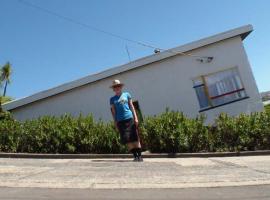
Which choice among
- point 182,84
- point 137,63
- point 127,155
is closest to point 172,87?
point 182,84

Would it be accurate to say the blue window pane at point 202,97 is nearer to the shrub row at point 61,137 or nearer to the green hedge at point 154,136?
the green hedge at point 154,136

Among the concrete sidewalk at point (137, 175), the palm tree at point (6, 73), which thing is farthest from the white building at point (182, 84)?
the palm tree at point (6, 73)

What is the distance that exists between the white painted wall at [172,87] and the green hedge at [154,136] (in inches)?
163

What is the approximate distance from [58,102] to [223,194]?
36.8ft

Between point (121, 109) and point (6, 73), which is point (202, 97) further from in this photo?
point (6, 73)

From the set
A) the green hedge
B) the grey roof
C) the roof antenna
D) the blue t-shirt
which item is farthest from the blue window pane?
the blue t-shirt

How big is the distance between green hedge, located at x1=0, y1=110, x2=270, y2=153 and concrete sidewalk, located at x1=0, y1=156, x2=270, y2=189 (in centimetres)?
238

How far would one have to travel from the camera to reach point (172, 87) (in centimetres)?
1561

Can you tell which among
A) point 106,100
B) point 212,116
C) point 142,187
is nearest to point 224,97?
point 212,116

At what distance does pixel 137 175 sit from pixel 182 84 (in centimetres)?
918

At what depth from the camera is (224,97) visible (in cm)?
1590

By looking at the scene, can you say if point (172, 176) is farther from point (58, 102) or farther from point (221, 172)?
point (58, 102)

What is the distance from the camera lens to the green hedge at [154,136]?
10.9 metres

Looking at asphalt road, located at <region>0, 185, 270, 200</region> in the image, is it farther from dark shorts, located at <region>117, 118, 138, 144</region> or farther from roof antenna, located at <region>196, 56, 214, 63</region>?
roof antenna, located at <region>196, 56, 214, 63</region>
